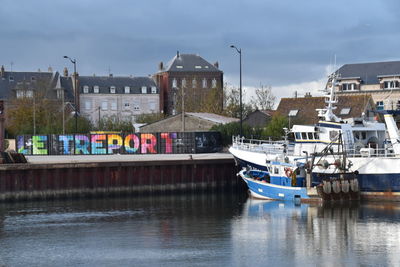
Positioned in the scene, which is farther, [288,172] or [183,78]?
[183,78]

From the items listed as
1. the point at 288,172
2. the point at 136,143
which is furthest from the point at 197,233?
the point at 136,143

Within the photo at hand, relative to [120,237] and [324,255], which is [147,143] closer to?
[120,237]

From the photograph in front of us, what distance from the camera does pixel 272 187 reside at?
58.6 metres

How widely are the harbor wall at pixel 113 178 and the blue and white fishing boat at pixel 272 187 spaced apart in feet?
19.1

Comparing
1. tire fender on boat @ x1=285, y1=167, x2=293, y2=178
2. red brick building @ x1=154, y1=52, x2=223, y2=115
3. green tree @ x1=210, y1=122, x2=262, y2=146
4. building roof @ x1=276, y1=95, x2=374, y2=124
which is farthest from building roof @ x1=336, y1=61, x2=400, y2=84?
tire fender on boat @ x1=285, y1=167, x2=293, y2=178

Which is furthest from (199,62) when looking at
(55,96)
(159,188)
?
(159,188)

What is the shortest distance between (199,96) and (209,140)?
71991 millimetres

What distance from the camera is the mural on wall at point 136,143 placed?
80.6 metres

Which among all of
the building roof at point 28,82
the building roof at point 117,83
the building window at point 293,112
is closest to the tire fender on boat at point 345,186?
the building window at point 293,112

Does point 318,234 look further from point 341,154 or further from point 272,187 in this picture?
point 272,187

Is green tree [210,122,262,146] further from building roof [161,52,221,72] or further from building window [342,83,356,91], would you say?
building roof [161,52,221,72]

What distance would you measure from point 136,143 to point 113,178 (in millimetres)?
17081

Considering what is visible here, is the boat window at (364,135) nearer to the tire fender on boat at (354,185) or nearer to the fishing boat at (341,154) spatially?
the fishing boat at (341,154)

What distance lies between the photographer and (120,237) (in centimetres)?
4406
